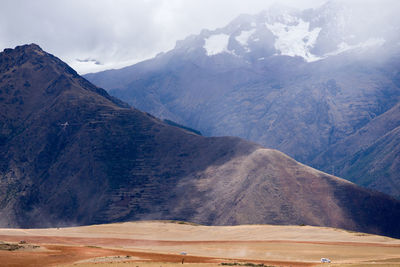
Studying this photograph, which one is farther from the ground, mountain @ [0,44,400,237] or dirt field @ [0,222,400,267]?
mountain @ [0,44,400,237]

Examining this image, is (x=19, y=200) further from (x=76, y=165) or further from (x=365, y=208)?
(x=365, y=208)

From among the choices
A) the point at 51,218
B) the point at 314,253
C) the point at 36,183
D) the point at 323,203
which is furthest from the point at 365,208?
the point at 36,183

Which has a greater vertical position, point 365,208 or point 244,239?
point 365,208

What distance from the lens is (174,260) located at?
6844cm

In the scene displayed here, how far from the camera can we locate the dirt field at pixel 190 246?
212ft

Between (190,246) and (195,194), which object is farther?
(195,194)

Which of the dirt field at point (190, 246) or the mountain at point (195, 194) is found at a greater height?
the mountain at point (195, 194)

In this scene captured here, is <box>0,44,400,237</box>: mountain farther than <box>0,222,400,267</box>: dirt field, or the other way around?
<box>0,44,400,237</box>: mountain

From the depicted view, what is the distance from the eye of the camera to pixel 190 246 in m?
98.6

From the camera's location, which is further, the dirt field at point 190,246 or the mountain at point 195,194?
the mountain at point 195,194

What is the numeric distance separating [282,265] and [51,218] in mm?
128079

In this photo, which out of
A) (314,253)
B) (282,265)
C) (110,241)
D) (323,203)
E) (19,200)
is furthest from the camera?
(19,200)

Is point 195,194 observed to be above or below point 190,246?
above

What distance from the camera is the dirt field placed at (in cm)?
6456
